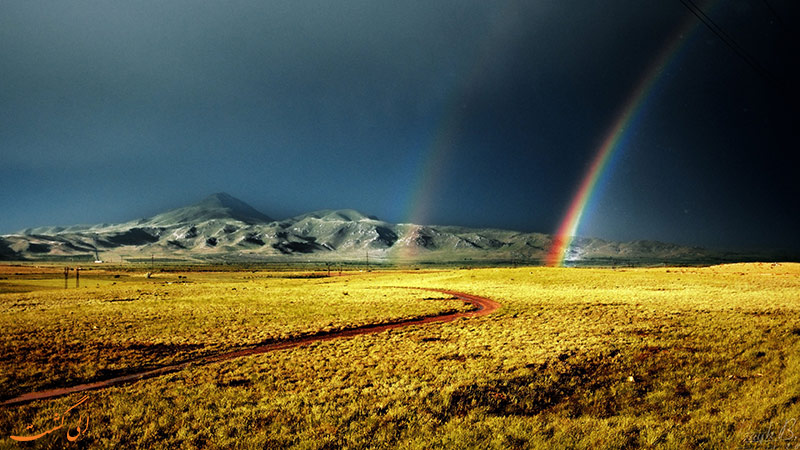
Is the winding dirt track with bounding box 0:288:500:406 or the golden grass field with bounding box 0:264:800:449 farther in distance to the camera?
the winding dirt track with bounding box 0:288:500:406

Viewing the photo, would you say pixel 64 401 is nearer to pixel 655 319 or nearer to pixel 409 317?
pixel 409 317

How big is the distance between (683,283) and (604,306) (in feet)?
117

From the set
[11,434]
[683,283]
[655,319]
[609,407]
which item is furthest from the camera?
[683,283]

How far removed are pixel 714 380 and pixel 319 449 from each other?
16.4m

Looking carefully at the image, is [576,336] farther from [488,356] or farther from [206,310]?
[206,310]

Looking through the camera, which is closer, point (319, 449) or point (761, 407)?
point (319, 449)

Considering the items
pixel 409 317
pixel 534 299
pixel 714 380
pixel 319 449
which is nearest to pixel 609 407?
pixel 714 380

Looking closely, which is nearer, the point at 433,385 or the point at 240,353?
the point at 433,385

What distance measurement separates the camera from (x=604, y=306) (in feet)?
124

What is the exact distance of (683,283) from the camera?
61.6 meters

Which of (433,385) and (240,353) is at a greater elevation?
(433,385)

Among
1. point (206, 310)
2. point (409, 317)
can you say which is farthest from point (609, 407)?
point (206, 310)

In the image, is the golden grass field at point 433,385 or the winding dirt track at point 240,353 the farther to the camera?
the winding dirt track at point 240,353

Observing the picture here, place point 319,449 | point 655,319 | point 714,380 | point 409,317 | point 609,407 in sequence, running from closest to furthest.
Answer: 1. point 319,449
2. point 609,407
3. point 714,380
4. point 655,319
5. point 409,317
